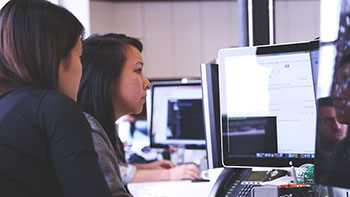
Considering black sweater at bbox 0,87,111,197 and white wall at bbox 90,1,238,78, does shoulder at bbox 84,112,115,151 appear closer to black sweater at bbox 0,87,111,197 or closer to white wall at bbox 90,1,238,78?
black sweater at bbox 0,87,111,197

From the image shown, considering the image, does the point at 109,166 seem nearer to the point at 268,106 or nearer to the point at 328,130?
the point at 268,106

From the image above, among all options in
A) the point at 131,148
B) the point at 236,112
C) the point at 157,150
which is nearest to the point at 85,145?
the point at 236,112

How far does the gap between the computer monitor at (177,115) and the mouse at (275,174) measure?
41.4 inches

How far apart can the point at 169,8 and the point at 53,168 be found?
513cm

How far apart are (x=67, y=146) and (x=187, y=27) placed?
5.18 m

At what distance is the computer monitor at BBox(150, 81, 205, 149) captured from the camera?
2.42m

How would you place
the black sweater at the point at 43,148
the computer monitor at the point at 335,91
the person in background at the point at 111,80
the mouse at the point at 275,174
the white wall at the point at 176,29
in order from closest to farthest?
1. the computer monitor at the point at 335,91
2. the black sweater at the point at 43,148
3. the mouse at the point at 275,174
4. the person in background at the point at 111,80
5. the white wall at the point at 176,29

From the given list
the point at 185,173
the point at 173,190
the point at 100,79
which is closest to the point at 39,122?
the point at 100,79

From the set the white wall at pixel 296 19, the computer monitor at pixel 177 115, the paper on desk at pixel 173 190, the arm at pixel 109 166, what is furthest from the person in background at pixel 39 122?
the white wall at pixel 296 19

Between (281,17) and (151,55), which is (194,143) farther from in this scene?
(281,17)

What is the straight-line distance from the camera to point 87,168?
2.54 ft

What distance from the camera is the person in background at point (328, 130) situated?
68 centimetres

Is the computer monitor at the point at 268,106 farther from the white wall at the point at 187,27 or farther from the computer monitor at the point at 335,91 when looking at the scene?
the white wall at the point at 187,27

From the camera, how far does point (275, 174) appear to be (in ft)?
4.35
